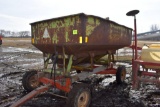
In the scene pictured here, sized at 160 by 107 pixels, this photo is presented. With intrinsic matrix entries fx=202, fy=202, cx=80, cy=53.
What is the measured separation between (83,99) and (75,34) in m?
1.56

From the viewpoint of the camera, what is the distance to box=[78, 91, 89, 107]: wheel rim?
4568 mm

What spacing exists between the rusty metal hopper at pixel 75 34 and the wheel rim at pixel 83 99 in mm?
1088

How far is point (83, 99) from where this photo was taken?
185 inches

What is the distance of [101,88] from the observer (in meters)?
6.63

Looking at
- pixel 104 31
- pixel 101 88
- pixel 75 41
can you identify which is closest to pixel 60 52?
pixel 75 41

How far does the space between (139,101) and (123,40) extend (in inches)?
95.6

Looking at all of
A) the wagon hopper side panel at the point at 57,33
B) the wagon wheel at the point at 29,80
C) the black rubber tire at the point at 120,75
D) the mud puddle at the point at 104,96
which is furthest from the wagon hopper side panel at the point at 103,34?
the wagon wheel at the point at 29,80

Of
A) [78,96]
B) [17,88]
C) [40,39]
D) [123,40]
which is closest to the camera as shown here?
[78,96]

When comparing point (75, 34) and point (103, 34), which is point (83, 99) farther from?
point (103, 34)

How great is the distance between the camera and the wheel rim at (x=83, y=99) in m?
4.57

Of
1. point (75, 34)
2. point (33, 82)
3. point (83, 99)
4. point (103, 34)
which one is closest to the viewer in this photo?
point (83, 99)

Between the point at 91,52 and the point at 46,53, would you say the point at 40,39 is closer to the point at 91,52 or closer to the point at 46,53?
the point at 46,53

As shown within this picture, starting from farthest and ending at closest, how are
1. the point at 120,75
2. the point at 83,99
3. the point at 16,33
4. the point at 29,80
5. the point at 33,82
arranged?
1. the point at 16,33
2. the point at 120,75
3. the point at 33,82
4. the point at 29,80
5. the point at 83,99

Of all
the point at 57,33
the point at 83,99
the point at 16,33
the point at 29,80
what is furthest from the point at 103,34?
the point at 16,33
